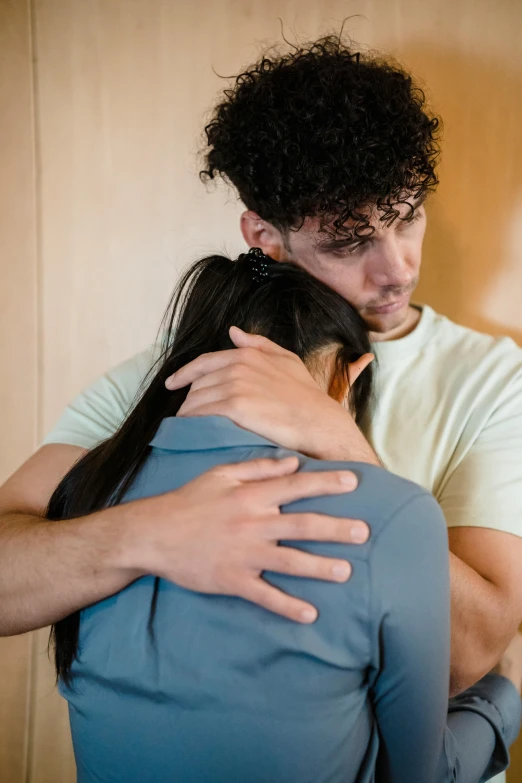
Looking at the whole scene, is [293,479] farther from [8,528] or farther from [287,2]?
[287,2]

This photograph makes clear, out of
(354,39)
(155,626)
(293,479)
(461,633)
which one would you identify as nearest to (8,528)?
(155,626)

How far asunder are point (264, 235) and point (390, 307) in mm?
332

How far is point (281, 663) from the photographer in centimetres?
71

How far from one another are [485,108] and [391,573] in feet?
4.33

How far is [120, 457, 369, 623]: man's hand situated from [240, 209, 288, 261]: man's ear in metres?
0.73

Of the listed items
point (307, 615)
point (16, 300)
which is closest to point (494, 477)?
point (307, 615)

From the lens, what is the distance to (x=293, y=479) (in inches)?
29.2

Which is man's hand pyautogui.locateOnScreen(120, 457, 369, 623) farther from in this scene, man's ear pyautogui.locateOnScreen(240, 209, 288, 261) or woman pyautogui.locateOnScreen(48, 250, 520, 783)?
man's ear pyautogui.locateOnScreen(240, 209, 288, 261)

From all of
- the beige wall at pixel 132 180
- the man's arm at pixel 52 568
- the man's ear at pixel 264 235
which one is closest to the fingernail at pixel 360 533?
the man's arm at pixel 52 568

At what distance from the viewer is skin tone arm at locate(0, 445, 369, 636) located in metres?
0.70

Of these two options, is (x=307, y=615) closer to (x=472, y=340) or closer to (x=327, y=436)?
(x=327, y=436)

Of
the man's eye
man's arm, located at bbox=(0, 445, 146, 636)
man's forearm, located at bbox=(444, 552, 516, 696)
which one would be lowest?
man's forearm, located at bbox=(444, 552, 516, 696)

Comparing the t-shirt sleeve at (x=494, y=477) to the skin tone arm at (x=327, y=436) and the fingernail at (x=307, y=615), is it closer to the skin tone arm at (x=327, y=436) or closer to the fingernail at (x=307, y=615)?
the skin tone arm at (x=327, y=436)

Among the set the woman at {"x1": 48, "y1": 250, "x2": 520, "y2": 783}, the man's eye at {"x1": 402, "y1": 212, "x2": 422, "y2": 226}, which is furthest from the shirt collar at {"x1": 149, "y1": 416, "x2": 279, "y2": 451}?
the man's eye at {"x1": 402, "y1": 212, "x2": 422, "y2": 226}
